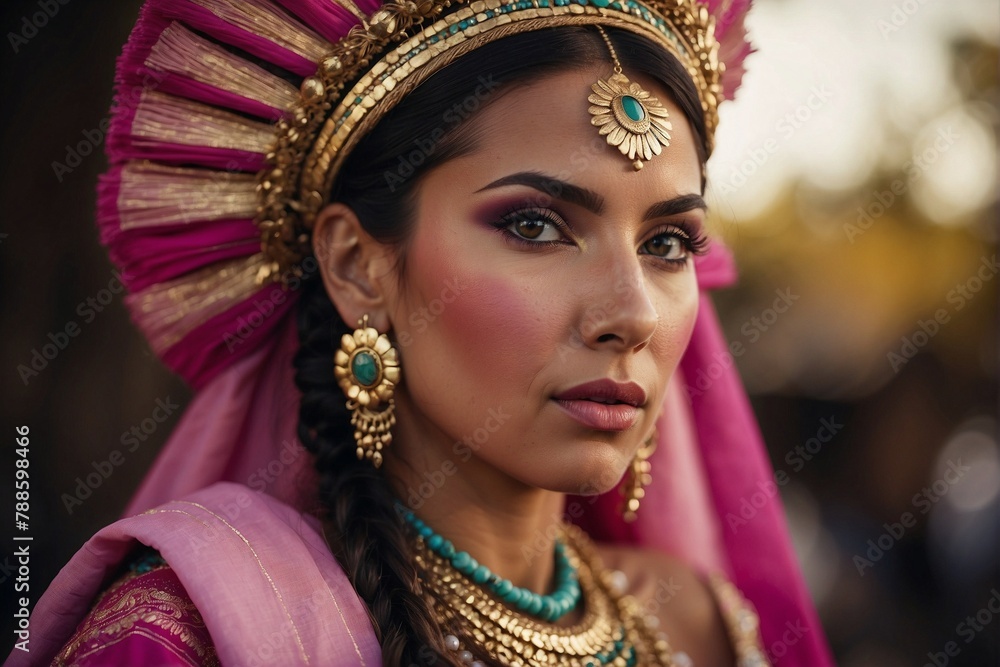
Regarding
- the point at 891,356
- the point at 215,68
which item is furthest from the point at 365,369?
the point at 891,356

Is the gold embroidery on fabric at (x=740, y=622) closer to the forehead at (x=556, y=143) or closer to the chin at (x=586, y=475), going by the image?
the chin at (x=586, y=475)

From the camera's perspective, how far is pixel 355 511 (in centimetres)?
191

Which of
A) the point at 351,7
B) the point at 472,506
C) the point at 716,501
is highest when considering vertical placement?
the point at 351,7

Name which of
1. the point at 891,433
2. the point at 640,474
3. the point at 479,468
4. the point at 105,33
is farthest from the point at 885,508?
the point at 105,33

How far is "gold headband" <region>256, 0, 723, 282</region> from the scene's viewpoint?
1.84 m

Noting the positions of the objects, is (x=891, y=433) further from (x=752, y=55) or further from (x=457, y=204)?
(x=457, y=204)

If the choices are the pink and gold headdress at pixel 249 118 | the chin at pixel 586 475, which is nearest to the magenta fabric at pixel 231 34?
the pink and gold headdress at pixel 249 118

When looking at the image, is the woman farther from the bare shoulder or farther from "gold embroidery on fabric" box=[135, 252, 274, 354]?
the bare shoulder

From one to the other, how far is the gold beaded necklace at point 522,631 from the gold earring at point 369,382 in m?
0.25

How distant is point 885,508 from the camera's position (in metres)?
5.86

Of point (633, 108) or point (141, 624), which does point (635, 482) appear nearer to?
point (633, 108)

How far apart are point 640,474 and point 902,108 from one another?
14.5 ft

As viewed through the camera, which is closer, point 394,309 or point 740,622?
point 394,309

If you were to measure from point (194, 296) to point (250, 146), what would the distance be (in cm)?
37
